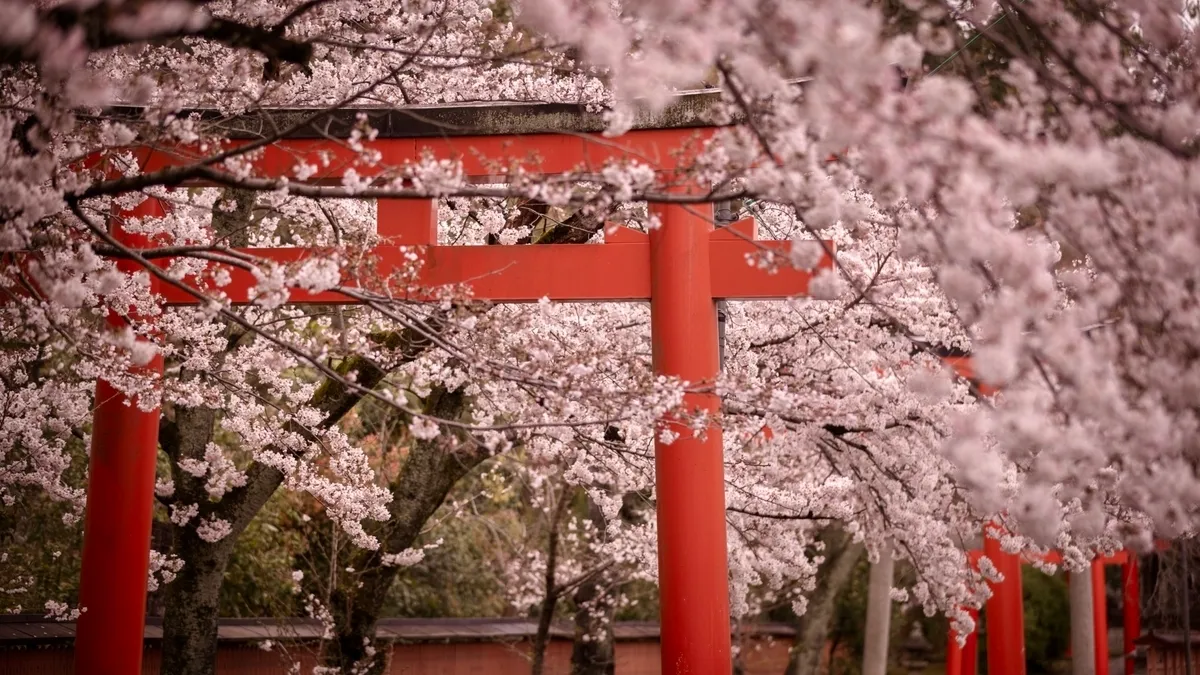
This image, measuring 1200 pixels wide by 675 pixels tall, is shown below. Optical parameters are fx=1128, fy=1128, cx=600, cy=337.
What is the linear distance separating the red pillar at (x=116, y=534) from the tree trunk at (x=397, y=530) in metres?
1.71

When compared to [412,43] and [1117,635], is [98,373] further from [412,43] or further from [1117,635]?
[1117,635]

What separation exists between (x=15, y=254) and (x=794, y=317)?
4280mm

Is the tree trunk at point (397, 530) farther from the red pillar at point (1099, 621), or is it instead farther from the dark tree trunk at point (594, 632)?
the red pillar at point (1099, 621)

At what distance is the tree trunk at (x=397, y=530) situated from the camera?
6.99 meters

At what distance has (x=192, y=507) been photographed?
6.82m

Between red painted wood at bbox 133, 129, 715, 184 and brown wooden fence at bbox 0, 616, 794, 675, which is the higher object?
red painted wood at bbox 133, 129, 715, 184

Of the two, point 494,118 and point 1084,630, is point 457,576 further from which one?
point 494,118

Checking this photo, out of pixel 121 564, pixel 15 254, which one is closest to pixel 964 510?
pixel 121 564

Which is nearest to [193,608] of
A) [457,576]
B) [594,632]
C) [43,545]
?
[43,545]

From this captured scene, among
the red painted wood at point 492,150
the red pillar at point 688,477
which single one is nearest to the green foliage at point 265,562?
the red painted wood at point 492,150

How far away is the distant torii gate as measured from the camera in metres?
4.94

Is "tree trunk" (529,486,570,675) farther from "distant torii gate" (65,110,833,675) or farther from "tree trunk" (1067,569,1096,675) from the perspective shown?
"tree trunk" (1067,569,1096,675)

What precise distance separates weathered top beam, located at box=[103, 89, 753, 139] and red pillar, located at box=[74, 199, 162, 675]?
991 millimetres

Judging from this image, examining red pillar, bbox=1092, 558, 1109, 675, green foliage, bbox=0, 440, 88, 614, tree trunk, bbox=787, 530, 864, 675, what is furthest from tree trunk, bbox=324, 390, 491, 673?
red pillar, bbox=1092, 558, 1109, 675
